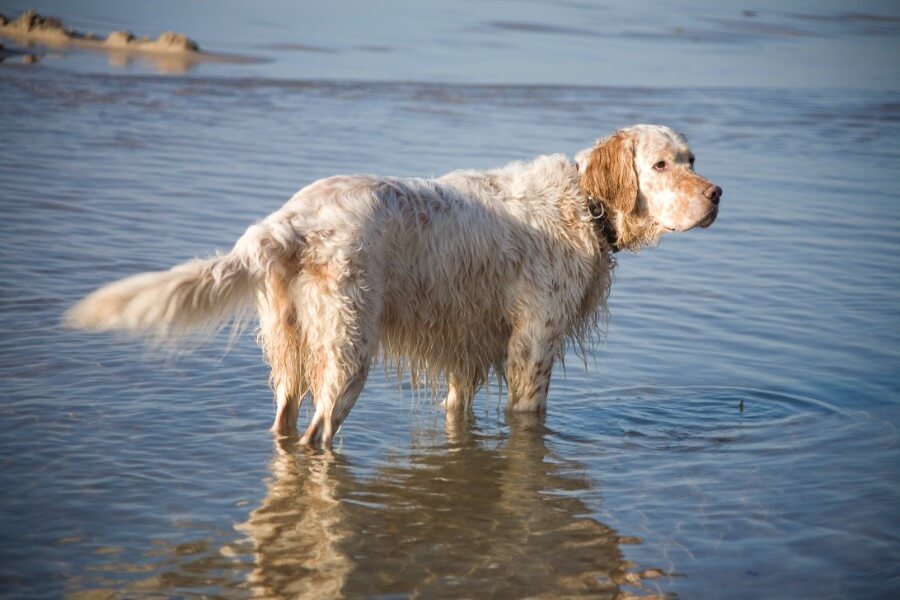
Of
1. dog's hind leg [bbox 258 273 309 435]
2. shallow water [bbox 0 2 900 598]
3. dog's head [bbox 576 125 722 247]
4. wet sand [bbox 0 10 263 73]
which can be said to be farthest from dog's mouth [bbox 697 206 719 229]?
wet sand [bbox 0 10 263 73]

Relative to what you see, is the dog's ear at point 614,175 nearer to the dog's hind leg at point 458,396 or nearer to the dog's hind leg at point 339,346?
the dog's hind leg at point 458,396

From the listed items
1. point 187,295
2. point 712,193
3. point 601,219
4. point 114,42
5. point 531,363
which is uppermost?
point 114,42

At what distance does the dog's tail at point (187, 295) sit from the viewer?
4410 mm

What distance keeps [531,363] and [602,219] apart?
2.82 feet

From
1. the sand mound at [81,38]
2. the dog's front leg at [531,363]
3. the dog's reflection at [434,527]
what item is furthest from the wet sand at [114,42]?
the dog's reflection at [434,527]

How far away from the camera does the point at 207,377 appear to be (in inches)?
254

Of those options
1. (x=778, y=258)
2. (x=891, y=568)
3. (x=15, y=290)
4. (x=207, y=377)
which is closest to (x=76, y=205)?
(x=15, y=290)

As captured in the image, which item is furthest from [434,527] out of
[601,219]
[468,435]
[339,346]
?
[601,219]

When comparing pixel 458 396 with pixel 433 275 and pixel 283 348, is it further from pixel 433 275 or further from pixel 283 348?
pixel 283 348

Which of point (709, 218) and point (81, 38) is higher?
point (81, 38)

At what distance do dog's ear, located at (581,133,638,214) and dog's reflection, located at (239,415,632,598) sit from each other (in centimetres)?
135

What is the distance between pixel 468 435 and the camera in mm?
5930

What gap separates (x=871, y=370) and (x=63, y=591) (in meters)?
5.04

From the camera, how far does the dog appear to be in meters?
4.78
